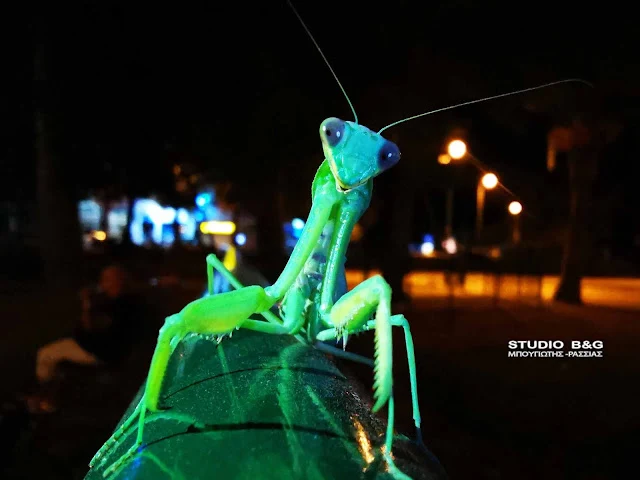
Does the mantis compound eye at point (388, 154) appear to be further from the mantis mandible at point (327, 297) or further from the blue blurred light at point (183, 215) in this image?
the blue blurred light at point (183, 215)

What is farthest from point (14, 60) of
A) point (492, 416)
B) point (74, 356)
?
point (492, 416)

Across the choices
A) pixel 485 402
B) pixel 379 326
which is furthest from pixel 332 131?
pixel 485 402

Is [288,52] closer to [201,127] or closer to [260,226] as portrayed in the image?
[201,127]

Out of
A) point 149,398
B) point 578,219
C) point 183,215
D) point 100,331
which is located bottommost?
point 100,331

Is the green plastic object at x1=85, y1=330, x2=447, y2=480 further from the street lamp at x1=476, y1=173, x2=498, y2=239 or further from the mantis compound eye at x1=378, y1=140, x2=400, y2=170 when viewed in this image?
the street lamp at x1=476, y1=173, x2=498, y2=239

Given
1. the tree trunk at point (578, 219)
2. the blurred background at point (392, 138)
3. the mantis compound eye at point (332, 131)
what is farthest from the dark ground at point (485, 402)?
the tree trunk at point (578, 219)

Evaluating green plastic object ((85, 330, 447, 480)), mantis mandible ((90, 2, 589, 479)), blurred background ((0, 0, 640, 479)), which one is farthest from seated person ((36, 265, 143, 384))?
green plastic object ((85, 330, 447, 480))

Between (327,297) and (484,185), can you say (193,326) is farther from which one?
(484,185)
